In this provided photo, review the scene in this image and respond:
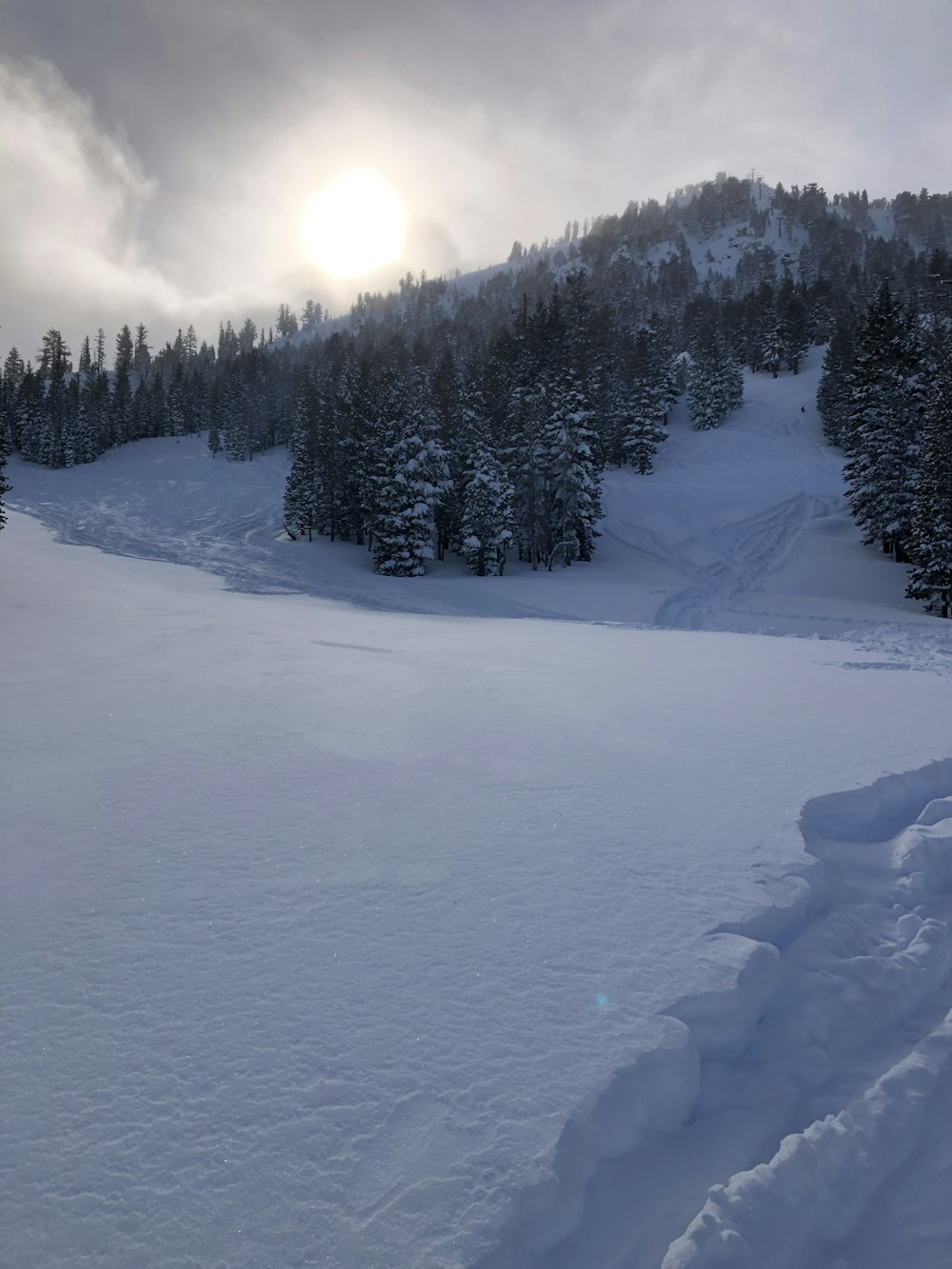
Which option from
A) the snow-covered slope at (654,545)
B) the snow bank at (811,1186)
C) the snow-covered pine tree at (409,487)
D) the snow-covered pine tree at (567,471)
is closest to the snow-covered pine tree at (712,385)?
the snow-covered slope at (654,545)

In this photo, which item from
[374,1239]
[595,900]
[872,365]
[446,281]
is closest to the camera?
[374,1239]

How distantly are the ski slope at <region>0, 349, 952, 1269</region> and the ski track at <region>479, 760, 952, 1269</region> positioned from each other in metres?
0.01

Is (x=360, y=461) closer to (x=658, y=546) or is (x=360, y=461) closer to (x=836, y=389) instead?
(x=658, y=546)

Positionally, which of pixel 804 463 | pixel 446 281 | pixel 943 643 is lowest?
pixel 943 643

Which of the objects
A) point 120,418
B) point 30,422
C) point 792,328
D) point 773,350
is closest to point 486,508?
point 773,350

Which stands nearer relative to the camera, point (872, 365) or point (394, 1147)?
point (394, 1147)

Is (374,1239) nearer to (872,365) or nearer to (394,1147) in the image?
(394,1147)

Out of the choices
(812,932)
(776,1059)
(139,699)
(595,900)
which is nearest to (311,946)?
(595,900)

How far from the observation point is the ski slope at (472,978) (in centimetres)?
210

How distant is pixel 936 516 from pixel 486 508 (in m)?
20.5

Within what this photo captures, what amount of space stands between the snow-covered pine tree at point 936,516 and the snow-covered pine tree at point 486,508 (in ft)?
62.4

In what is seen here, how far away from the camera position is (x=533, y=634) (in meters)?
14.4

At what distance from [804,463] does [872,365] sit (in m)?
17.1

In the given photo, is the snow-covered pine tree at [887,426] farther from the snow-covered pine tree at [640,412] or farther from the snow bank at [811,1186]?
the snow bank at [811,1186]
